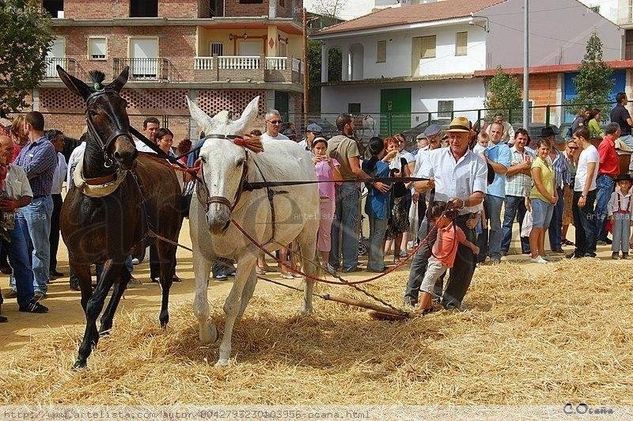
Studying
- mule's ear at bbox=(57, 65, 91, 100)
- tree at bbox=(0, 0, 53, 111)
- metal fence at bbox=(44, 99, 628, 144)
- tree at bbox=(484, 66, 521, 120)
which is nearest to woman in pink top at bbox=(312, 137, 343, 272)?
mule's ear at bbox=(57, 65, 91, 100)

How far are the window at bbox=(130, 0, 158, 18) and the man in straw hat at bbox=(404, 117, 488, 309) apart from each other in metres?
37.4

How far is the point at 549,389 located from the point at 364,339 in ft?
6.55

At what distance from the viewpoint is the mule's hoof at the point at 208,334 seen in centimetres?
683

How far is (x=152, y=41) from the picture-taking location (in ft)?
138

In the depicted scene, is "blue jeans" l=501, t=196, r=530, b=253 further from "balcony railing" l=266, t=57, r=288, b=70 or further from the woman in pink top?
"balcony railing" l=266, t=57, r=288, b=70

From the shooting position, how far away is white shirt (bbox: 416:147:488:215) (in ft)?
27.2

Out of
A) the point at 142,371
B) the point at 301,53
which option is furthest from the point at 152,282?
the point at 301,53

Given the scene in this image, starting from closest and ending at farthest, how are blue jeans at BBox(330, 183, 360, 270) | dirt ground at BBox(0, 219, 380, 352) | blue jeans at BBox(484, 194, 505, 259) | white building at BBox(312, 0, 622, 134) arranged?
dirt ground at BBox(0, 219, 380, 352) < blue jeans at BBox(330, 183, 360, 270) < blue jeans at BBox(484, 194, 505, 259) < white building at BBox(312, 0, 622, 134)

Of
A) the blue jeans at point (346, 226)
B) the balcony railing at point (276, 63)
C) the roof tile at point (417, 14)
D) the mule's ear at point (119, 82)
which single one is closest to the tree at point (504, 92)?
the roof tile at point (417, 14)

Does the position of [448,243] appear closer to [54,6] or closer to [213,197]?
[213,197]

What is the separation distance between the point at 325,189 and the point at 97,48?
34637 millimetres

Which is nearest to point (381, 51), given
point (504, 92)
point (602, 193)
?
point (504, 92)

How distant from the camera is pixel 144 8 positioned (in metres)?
43.2

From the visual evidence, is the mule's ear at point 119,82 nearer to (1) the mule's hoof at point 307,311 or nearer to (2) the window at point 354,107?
(1) the mule's hoof at point 307,311
